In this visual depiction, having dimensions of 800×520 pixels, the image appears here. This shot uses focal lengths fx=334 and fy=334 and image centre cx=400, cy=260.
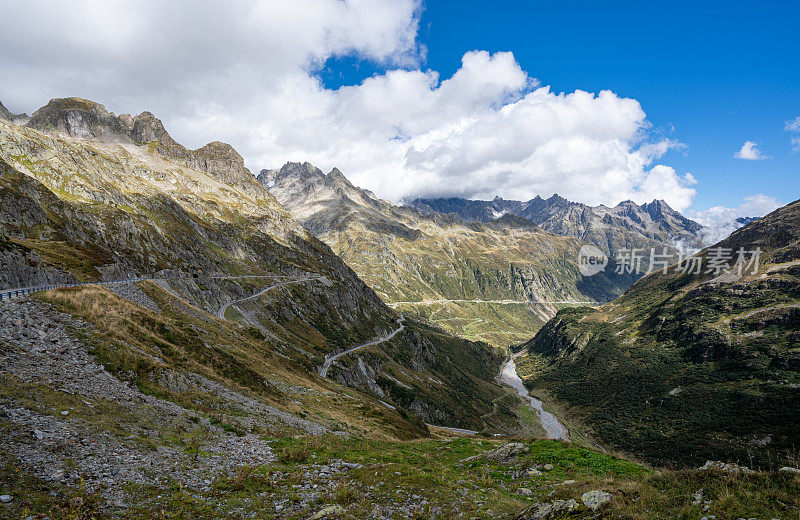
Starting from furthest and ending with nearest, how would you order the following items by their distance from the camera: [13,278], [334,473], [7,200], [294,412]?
[7,200] → [13,278] → [294,412] → [334,473]

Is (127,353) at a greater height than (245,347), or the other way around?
(127,353)

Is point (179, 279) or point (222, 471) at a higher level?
point (179, 279)

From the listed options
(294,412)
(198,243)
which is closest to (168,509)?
(294,412)

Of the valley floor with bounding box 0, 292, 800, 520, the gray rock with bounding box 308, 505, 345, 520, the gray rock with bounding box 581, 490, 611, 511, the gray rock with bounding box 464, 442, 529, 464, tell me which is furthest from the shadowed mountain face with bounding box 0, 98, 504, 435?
the gray rock with bounding box 581, 490, 611, 511

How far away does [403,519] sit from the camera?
14352 millimetres

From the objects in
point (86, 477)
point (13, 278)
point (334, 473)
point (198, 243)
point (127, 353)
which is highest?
point (198, 243)

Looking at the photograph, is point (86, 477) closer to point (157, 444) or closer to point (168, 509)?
point (168, 509)

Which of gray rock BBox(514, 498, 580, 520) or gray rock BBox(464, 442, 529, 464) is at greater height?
gray rock BBox(514, 498, 580, 520)

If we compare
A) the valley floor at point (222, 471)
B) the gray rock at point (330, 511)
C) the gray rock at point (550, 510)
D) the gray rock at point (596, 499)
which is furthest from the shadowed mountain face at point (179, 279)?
the gray rock at point (596, 499)

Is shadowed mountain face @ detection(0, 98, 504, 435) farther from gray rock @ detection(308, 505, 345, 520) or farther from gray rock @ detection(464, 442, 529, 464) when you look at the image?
gray rock @ detection(464, 442, 529, 464)

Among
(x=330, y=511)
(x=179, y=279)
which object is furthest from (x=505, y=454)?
(x=179, y=279)

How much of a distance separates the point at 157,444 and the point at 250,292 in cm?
13015

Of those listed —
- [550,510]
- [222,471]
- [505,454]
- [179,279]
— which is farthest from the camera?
[179,279]

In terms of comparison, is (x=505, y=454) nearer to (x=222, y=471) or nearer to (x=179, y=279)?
(x=222, y=471)
